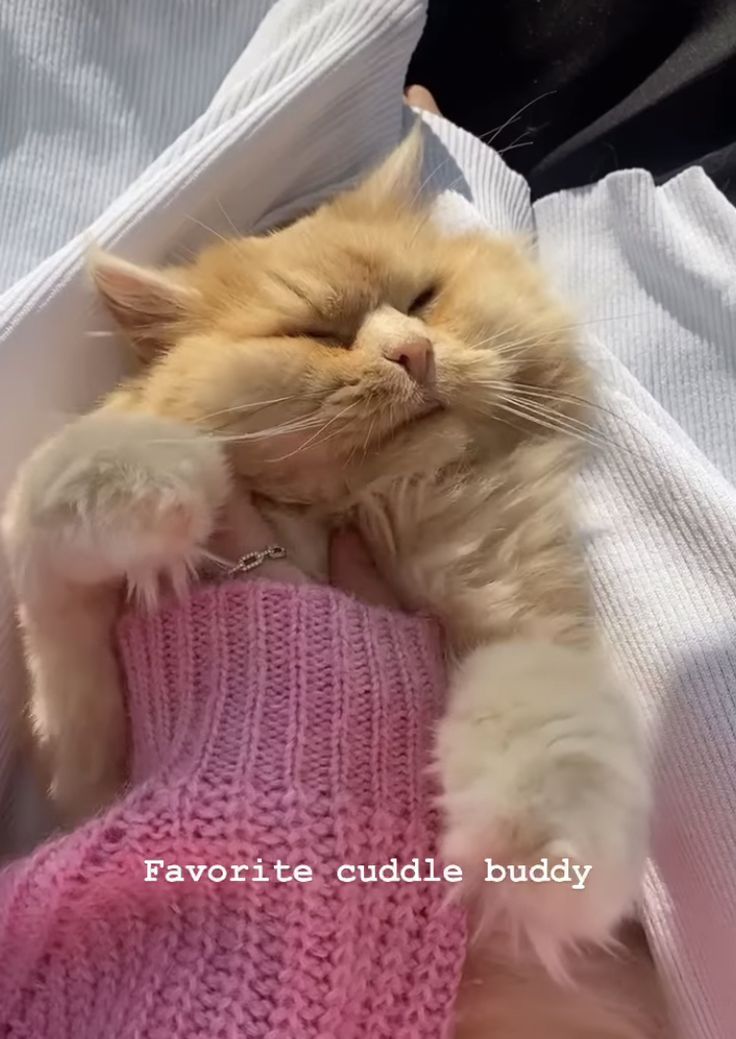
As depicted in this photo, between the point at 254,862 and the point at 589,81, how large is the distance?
1339mm

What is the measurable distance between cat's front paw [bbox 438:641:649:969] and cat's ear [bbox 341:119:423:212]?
2.03 ft

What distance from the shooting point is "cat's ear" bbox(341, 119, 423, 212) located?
113cm

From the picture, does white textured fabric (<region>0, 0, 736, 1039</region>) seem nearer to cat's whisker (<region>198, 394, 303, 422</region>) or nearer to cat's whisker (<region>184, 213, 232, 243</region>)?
cat's whisker (<region>184, 213, 232, 243</region>)

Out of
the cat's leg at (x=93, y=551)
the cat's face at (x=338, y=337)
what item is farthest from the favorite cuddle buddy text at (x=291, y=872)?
the cat's face at (x=338, y=337)

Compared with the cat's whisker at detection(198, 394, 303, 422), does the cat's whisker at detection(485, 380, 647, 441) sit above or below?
above

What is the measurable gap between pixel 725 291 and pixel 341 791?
2.76 feet

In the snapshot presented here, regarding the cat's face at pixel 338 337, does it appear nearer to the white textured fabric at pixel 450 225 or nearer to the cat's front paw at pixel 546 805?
the white textured fabric at pixel 450 225

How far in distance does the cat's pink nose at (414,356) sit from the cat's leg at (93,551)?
0.19 meters

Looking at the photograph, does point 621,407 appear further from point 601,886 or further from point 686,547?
point 601,886

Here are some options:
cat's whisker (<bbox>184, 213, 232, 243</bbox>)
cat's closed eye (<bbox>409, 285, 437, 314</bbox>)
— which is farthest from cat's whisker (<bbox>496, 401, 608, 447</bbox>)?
cat's whisker (<bbox>184, 213, 232, 243</bbox>)

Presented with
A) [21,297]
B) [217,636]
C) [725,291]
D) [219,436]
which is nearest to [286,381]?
[219,436]

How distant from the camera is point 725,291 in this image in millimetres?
1236

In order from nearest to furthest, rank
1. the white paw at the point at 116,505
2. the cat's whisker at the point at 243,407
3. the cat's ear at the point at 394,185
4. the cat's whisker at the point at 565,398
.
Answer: the white paw at the point at 116,505, the cat's whisker at the point at 243,407, the cat's whisker at the point at 565,398, the cat's ear at the point at 394,185

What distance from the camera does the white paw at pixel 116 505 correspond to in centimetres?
78
